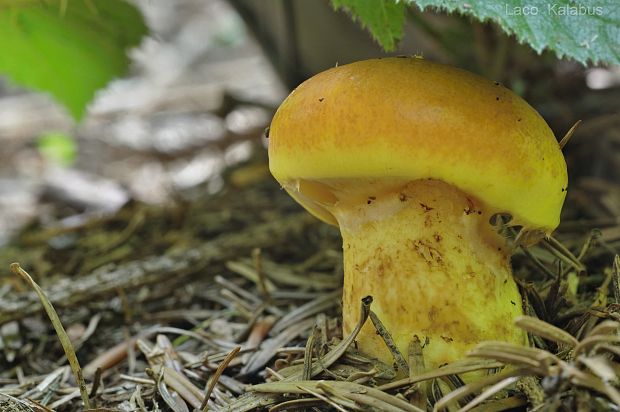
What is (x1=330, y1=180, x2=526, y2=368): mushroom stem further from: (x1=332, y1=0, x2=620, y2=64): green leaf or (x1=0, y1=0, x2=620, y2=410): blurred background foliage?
(x1=332, y1=0, x2=620, y2=64): green leaf

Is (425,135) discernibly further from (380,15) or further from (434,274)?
(380,15)

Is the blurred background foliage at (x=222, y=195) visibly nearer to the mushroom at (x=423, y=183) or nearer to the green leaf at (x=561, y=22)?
the green leaf at (x=561, y=22)

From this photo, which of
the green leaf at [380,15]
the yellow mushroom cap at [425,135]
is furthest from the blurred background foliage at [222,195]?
the yellow mushroom cap at [425,135]

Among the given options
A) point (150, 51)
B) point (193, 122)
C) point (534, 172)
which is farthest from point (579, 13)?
point (150, 51)

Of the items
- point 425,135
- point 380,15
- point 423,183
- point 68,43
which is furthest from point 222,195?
point 425,135

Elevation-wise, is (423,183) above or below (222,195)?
above

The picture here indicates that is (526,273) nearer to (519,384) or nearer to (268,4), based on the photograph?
(519,384)

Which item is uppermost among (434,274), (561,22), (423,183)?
(561,22)

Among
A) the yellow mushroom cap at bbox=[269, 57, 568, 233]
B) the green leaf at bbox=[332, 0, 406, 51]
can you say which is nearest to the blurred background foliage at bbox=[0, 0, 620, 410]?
the green leaf at bbox=[332, 0, 406, 51]
